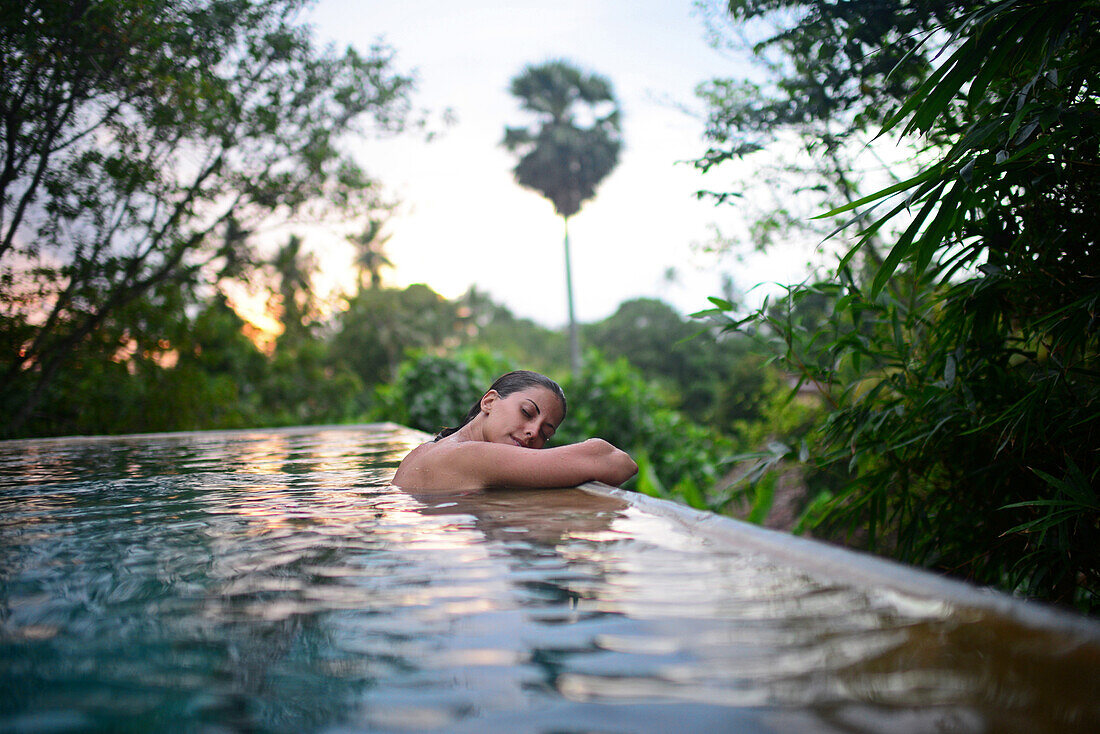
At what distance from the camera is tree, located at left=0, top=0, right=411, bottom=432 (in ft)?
19.3

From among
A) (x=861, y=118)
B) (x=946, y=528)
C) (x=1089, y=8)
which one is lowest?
(x=946, y=528)

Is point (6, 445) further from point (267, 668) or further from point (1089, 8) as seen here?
point (1089, 8)

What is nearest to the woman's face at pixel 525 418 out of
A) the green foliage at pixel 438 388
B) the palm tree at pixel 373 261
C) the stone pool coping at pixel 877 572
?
the stone pool coping at pixel 877 572

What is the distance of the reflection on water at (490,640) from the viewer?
0.80 meters

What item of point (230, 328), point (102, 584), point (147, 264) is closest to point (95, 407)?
point (147, 264)

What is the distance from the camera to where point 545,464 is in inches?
97.3

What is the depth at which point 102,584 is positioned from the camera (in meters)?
1.39

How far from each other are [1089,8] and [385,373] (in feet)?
105

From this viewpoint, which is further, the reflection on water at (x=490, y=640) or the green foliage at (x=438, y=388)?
the green foliage at (x=438, y=388)

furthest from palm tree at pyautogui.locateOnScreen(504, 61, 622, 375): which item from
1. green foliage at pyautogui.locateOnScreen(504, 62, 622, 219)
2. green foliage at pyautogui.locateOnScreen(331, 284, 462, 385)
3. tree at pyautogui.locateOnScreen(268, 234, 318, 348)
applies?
tree at pyautogui.locateOnScreen(268, 234, 318, 348)

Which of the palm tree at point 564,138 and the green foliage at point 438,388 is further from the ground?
the palm tree at point 564,138

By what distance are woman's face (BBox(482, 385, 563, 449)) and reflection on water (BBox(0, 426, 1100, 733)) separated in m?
0.93

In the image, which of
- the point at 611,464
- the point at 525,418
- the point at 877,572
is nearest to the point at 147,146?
the point at 525,418

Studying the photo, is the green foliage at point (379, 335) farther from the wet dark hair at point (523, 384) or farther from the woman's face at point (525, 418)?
the woman's face at point (525, 418)
